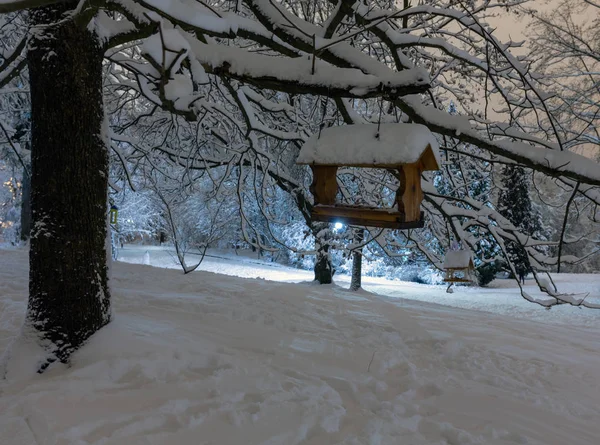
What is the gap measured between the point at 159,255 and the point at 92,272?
76.3 feet

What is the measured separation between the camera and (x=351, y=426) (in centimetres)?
224

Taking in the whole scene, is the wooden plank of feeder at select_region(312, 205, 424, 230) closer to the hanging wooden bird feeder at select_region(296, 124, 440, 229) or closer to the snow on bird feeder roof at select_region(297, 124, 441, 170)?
the hanging wooden bird feeder at select_region(296, 124, 440, 229)

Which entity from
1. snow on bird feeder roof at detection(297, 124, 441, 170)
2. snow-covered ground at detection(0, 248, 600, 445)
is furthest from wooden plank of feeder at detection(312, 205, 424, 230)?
snow-covered ground at detection(0, 248, 600, 445)

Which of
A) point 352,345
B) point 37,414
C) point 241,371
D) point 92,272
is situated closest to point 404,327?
point 352,345

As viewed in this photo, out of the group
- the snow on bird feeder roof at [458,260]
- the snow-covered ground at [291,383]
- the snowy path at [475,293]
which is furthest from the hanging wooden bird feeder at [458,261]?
the snowy path at [475,293]

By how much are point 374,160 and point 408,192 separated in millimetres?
434

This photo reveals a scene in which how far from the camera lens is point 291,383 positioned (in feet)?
8.77

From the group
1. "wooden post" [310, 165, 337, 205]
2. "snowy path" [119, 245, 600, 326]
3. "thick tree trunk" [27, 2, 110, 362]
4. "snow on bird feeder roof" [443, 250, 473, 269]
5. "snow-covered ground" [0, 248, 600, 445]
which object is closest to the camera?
"snow-covered ground" [0, 248, 600, 445]

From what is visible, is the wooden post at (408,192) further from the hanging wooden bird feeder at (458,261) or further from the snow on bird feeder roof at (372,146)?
→ the hanging wooden bird feeder at (458,261)

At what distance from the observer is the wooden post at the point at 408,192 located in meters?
2.96

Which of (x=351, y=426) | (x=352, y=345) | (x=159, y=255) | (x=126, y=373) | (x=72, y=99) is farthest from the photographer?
(x=159, y=255)

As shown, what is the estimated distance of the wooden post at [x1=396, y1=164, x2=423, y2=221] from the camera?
296 centimetres

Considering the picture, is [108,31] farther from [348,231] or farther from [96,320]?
[348,231]

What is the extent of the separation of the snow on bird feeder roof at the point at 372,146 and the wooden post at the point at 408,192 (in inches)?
5.9
